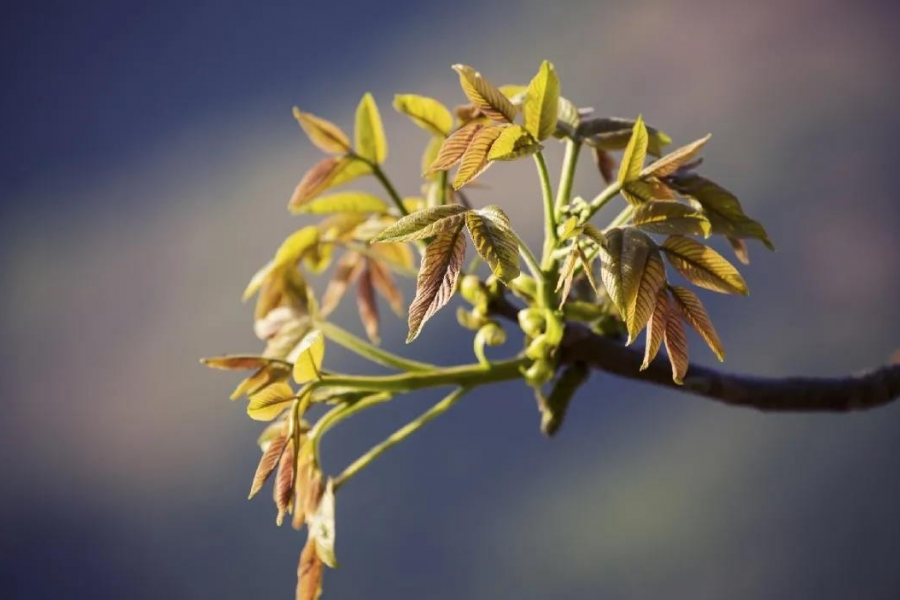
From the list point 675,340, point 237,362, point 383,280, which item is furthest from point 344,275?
point 675,340

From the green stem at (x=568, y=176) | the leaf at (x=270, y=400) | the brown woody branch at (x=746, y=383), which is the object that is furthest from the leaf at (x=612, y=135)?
the leaf at (x=270, y=400)

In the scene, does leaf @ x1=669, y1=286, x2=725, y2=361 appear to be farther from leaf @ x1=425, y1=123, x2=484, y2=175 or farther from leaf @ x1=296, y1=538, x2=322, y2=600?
leaf @ x1=296, y1=538, x2=322, y2=600

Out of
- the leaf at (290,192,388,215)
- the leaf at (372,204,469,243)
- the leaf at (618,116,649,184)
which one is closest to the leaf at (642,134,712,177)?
the leaf at (618,116,649,184)

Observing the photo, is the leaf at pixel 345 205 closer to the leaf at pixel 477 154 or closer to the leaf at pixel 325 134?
the leaf at pixel 325 134

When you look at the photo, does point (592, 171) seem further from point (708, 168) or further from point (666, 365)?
point (666, 365)

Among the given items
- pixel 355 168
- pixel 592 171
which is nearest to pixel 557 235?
pixel 355 168

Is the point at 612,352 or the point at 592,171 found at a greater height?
the point at 592,171
